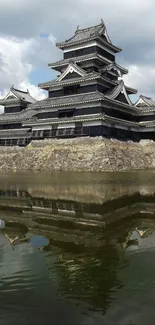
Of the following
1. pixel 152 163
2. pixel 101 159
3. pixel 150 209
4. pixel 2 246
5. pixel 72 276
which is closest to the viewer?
pixel 72 276

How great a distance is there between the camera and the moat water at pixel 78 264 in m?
5.18

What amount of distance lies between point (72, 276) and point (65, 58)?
4918 centimetres

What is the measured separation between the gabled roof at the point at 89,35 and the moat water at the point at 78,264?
130 feet

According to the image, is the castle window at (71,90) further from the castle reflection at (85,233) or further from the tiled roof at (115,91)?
the castle reflection at (85,233)

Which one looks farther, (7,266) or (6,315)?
(7,266)

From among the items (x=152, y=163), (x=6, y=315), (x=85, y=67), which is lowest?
(x=6, y=315)

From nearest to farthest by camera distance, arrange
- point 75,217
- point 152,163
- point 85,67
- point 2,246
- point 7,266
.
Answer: point 7,266 < point 2,246 < point 75,217 < point 152,163 < point 85,67

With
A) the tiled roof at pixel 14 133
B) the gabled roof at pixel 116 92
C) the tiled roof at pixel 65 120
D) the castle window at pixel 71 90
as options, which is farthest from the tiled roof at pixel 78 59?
the tiled roof at pixel 14 133

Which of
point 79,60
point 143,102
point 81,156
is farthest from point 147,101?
point 81,156

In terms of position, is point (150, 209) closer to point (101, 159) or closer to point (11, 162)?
point (101, 159)

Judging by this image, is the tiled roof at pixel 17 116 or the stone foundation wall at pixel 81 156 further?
the tiled roof at pixel 17 116

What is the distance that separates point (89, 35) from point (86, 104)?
1410cm

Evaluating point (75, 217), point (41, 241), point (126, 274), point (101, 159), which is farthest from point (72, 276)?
point (101, 159)

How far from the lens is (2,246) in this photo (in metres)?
9.33
